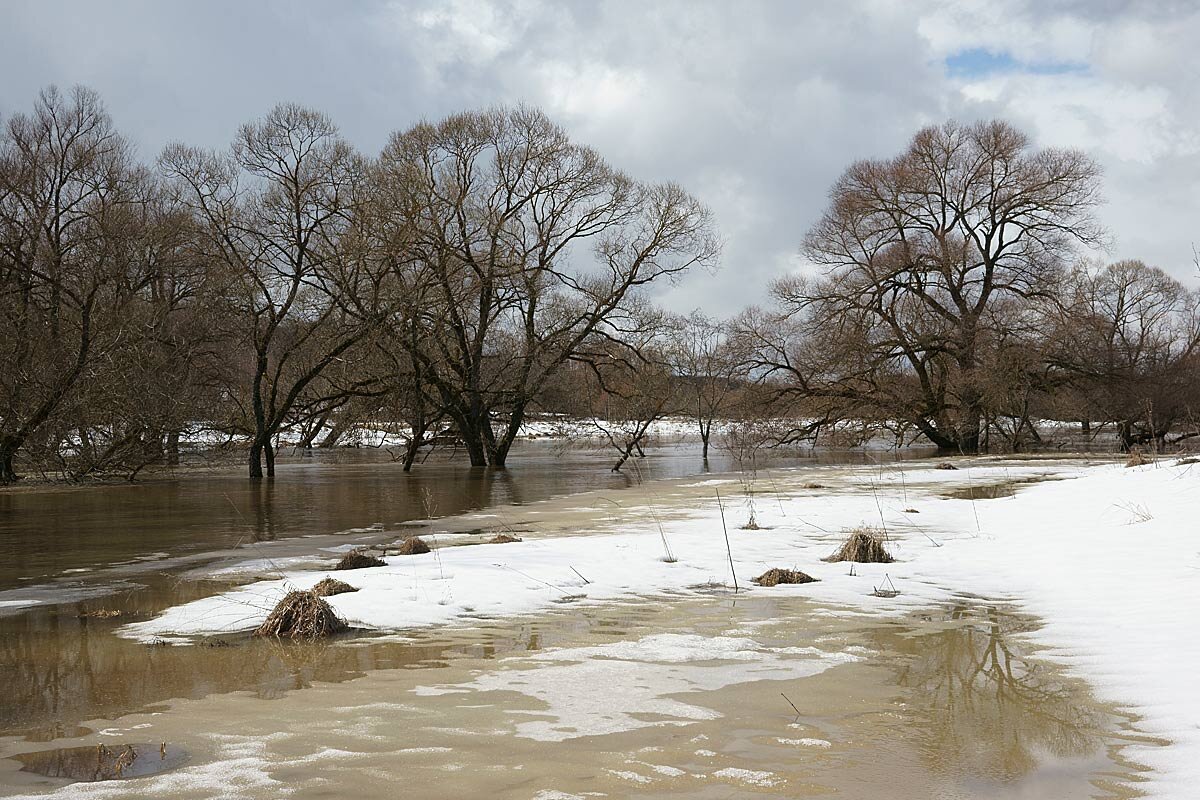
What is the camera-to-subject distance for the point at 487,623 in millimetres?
7250

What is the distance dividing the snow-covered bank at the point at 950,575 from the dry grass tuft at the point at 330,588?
0.51 feet

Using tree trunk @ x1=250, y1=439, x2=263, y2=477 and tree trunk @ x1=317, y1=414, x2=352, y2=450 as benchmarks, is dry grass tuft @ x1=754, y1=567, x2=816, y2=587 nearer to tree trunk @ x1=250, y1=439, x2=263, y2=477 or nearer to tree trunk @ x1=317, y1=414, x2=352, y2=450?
tree trunk @ x1=250, y1=439, x2=263, y2=477

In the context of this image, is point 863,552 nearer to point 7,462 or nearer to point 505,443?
point 7,462

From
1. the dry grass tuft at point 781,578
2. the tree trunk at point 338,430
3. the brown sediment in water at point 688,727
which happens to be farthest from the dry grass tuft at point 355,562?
the tree trunk at point 338,430

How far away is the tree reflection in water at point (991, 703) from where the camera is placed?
429 cm

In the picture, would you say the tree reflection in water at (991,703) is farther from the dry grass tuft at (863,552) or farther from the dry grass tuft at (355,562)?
the dry grass tuft at (355,562)

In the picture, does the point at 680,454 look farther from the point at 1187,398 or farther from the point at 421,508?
the point at 421,508

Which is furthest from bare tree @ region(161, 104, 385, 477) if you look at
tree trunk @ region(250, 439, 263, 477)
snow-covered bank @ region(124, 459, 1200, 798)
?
snow-covered bank @ region(124, 459, 1200, 798)

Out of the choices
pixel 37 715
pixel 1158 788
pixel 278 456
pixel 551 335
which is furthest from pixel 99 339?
pixel 1158 788

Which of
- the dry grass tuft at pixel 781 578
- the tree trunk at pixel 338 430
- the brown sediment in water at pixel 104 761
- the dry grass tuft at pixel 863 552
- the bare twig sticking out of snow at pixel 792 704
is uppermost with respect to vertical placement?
the tree trunk at pixel 338 430

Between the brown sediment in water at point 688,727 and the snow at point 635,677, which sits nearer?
the brown sediment in water at point 688,727

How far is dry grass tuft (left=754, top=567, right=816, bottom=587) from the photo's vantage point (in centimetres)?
868

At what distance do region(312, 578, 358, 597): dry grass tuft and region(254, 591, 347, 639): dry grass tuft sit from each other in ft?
3.41

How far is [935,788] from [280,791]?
266cm
